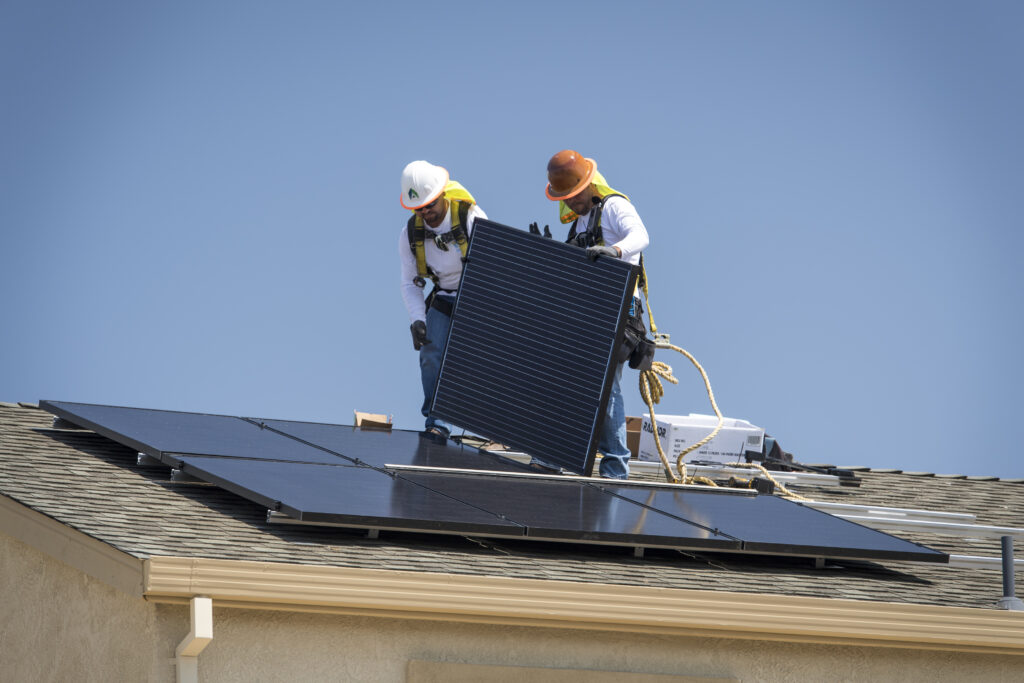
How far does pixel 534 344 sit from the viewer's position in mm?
9203

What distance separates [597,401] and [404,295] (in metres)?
2.95

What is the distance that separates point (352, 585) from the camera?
5.91m

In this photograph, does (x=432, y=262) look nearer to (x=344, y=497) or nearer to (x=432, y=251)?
(x=432, y=251)

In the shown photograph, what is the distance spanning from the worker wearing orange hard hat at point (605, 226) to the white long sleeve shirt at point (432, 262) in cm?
91

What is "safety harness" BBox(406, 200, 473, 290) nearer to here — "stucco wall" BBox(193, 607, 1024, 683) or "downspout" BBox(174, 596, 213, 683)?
"stucco wall" BBox(193, 607, 1024, 683)

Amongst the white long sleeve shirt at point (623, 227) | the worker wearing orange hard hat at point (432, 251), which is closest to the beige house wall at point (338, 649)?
the white long sleeve shirt at point (623, 227)

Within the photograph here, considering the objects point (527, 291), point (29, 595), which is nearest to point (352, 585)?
point (29, 595)

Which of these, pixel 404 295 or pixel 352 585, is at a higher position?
pixel 404 295

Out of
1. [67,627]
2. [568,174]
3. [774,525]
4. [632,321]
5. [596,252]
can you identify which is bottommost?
[67,627]

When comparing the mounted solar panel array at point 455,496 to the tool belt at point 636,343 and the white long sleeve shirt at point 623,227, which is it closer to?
the tool belt at point 636,343

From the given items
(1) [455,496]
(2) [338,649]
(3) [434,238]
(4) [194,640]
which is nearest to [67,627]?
(4) [194,640]

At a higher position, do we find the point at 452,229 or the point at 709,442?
the point at 452,229

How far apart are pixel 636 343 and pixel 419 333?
2.09 m

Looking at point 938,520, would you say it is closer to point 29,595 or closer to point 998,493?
point 998,493
